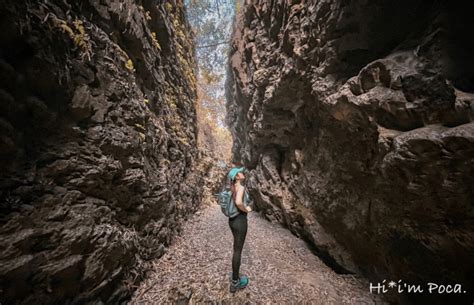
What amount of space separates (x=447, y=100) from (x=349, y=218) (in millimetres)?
2862

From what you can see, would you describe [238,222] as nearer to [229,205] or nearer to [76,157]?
[229,205]

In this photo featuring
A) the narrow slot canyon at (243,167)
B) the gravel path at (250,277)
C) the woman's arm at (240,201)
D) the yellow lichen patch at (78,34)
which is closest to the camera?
the narrow slot canyon at (243,167)

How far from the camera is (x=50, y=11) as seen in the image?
2674 millimetres

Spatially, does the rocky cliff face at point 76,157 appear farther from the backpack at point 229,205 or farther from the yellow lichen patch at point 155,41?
the backpack at point 229,205

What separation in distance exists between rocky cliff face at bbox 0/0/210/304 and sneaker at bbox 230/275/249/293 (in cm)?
184

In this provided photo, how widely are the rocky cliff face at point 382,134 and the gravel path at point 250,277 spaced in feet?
1.79

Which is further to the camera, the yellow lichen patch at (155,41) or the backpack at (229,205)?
the yellow lichen patch at (155,41)

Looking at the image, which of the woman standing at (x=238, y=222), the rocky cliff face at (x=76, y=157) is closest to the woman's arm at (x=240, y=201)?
the woman standing at (x=238, y=222)

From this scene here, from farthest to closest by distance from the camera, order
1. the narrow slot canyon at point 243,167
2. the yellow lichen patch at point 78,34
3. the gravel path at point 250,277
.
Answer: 1. the gravel path at point 250,277
2. the yellow lichen patch at point 78,34
3. the narrow slot canyon at point 243,167

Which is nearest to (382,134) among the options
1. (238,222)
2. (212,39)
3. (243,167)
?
(243,167)

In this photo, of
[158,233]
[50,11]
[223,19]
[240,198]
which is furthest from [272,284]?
[223,19]

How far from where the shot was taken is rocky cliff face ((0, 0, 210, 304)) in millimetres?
2168

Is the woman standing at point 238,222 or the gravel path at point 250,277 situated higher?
A: the woman standing at point 238,222

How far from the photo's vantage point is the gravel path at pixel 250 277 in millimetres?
3406
